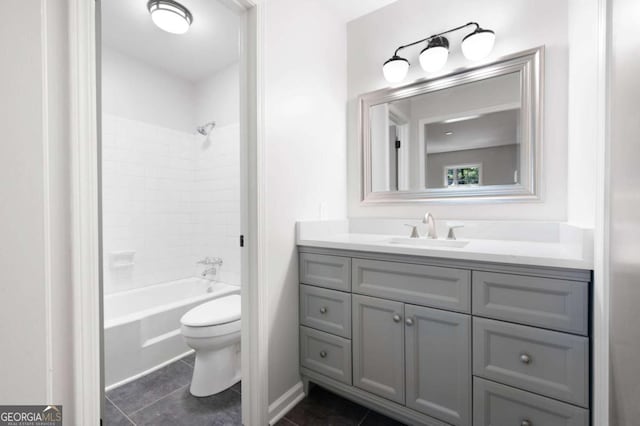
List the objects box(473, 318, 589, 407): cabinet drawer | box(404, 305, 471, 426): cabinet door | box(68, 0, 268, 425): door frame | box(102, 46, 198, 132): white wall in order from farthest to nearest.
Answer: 1. box(102, 46, 198, 132): white wall
2. box(404, 305, 471, 426): cabinet door
3. box(473, 318, 589, 407): cabinet drawer
4. box(68, 0, 268, 425): door frame

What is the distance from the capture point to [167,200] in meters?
2.72

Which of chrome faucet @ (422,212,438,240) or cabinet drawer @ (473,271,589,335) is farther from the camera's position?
chrome faucet @ (422,212,438,240)

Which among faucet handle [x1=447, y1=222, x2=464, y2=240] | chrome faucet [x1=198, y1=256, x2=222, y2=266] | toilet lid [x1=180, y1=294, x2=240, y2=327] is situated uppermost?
faucet handle [x1=447, y1=222, x2=464, y2=240]

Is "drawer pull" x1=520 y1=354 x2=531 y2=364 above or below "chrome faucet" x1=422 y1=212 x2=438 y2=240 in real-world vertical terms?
below

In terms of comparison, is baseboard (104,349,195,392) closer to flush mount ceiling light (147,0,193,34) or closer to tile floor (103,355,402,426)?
tile floor (103,355,402,426)

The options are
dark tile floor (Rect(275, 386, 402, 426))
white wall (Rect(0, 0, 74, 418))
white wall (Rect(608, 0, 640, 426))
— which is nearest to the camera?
white wall (Rect(608, 0, 640, 426))

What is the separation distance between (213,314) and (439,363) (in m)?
1.39

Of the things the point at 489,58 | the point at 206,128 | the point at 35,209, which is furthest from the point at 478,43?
the point at 206,128

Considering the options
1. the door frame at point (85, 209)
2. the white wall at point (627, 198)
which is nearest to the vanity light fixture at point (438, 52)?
the white wall at point (627, 198)

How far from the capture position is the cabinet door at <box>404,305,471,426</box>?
1.12m

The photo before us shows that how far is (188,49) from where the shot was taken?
2.38 meters

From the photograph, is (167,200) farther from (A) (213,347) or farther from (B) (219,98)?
(A) (213,347)

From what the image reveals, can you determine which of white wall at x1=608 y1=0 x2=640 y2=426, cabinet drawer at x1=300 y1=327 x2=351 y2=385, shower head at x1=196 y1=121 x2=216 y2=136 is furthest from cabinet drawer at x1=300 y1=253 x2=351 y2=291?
shower head at x1=196 y1=121 x2=216 y2=136

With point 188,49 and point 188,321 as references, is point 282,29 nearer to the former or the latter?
point 188,49
